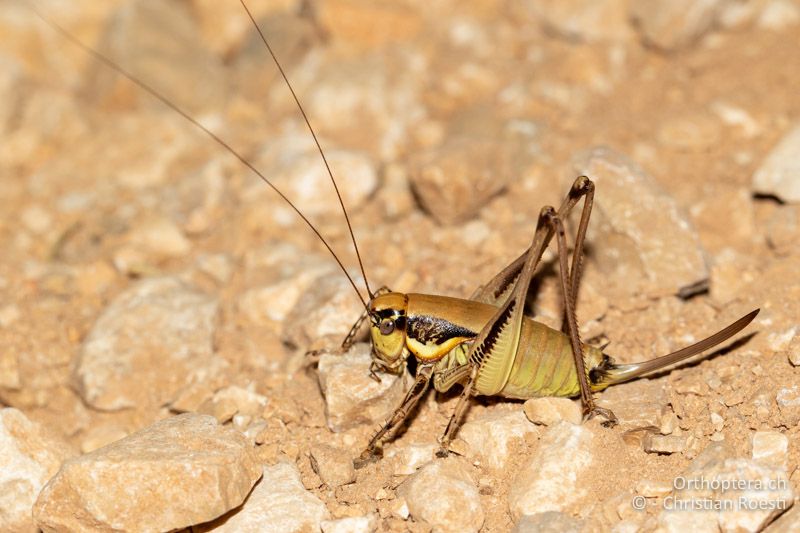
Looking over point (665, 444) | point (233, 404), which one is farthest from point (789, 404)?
point (233, 404)

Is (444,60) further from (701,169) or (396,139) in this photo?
(701,169)

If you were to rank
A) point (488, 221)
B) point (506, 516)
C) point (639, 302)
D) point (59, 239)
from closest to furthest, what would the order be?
1. point (506, 516)
2. point (639, 302)
3. point (488, 221)
4. point (59, 239)

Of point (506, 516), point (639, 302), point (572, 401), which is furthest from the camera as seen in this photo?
point (639, 302)

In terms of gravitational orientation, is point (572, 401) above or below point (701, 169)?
below

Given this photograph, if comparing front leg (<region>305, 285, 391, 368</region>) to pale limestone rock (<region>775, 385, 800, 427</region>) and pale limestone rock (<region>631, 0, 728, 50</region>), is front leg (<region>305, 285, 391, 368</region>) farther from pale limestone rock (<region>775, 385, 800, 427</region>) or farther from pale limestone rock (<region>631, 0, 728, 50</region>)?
pale limestone rock (<region>631, 0, 728, 50</region>)

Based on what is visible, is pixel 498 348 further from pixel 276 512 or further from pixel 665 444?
pixel 276 512

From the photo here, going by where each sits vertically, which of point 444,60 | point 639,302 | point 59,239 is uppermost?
point 444,60

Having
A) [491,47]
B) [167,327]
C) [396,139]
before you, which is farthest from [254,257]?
[491,47]
